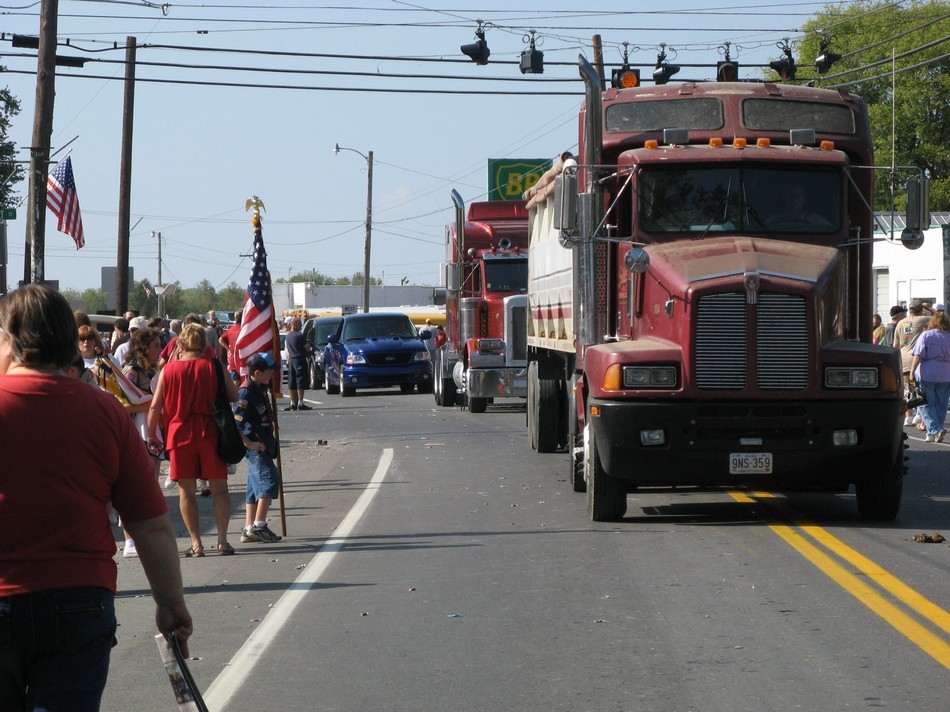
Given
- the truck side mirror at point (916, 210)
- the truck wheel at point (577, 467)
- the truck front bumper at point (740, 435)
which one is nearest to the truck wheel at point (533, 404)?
the truck wheel at point (577, 467)

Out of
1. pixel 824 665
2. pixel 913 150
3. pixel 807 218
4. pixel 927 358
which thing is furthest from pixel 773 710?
pixel 913 150

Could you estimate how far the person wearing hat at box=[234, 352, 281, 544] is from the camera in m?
11.6

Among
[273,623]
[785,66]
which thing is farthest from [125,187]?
[273,623]

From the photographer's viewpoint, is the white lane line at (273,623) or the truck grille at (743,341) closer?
the white lane line at (273,623)

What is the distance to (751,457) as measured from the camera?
1158 centimetres

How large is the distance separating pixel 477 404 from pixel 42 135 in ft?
32.5

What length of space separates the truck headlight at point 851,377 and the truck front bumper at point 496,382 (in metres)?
15.2

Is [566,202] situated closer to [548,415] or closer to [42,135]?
[548,415]

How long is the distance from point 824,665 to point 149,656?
11.0ft

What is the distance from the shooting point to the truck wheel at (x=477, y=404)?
2820cm

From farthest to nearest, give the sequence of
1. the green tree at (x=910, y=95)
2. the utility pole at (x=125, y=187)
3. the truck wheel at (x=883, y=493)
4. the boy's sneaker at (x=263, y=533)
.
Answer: the green tree at (x=910, y=95), the utility pole at (x=125, y=187), the truck wheel at (x=883, y=493), the boy's sneaker at (x=263, y=533)

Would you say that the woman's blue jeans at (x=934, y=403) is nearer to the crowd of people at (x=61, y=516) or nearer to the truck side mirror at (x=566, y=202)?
the truck side mirror at (x=566, y=202)

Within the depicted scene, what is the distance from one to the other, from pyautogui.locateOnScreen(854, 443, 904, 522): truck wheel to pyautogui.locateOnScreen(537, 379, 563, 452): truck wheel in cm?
655

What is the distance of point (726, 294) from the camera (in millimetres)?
11508
